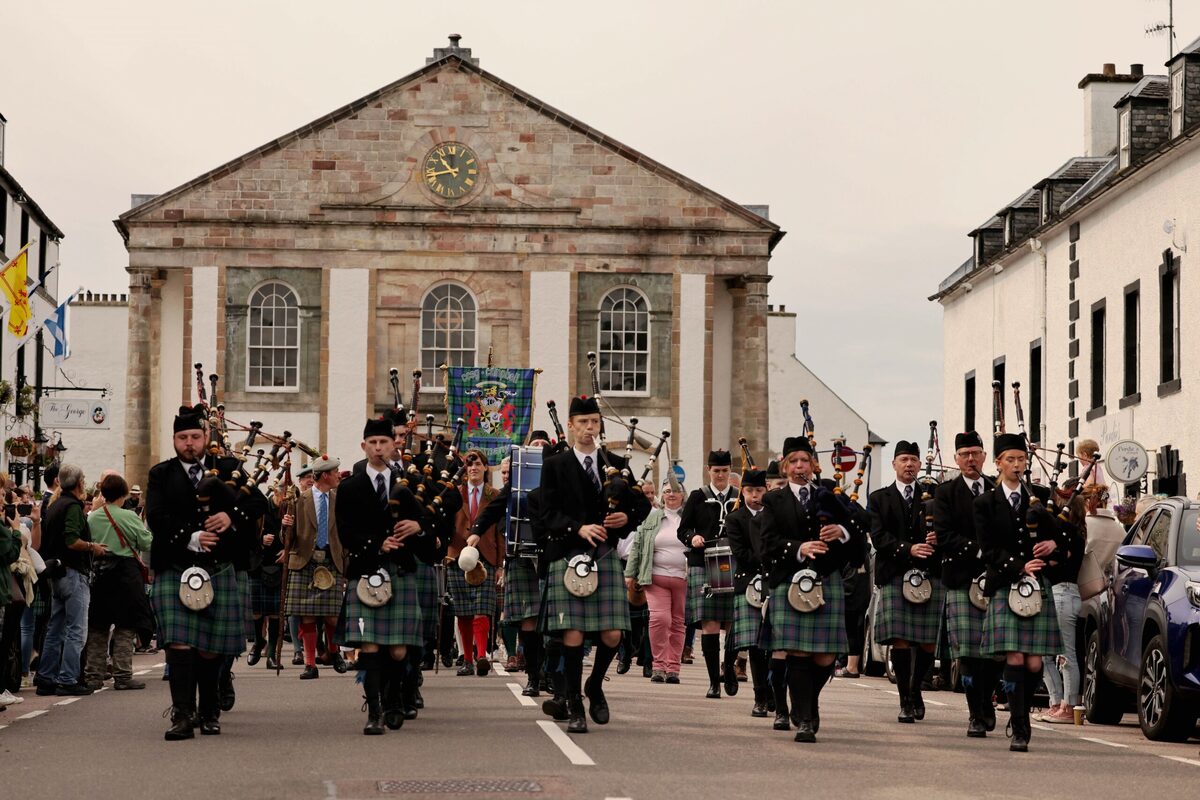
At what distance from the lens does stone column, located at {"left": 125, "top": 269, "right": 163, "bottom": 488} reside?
50312 mm

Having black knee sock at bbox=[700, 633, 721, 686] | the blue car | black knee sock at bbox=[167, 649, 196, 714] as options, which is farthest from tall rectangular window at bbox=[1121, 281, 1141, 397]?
black knee sock at bbox=[167, 649, 196, 714]

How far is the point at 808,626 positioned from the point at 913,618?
7.26 ft

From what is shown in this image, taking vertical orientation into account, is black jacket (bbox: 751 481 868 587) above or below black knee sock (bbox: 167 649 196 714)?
above

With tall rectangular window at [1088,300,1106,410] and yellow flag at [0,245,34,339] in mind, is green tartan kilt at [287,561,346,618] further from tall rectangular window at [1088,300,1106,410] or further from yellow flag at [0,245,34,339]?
tall rectangular window at [1088,300,1106,410]

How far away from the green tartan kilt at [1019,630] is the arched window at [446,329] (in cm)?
3823

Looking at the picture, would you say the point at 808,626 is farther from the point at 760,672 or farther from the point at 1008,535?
the point at 760,672

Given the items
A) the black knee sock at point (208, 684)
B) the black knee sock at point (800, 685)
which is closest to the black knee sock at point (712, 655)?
the black knee sock at point (800, 685)

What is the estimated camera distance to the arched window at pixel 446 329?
51.2 meters

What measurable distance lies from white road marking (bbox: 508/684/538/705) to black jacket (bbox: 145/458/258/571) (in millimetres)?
3296

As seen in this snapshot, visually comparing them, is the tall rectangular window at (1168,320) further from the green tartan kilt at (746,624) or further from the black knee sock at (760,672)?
the black knee sock at (760,672)

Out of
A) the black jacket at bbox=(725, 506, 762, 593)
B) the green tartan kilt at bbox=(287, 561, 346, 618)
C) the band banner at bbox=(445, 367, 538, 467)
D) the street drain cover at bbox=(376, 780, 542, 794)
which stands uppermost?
the band banner at bbox=(445, 367, 538, 467)

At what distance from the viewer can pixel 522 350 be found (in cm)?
5100

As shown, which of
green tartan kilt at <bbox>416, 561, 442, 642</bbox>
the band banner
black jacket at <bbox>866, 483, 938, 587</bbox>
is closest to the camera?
green tartan kilt at <bbox>416, 561, 442, 642</bbox>

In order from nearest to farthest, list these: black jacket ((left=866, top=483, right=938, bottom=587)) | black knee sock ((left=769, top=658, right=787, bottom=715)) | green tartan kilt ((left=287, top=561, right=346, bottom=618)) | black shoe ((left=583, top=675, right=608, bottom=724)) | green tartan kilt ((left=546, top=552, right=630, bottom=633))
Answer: green tartan kilt ((left=546, top=552, right=630, bottom=633)), black shoe ((left=583, top=675, right=608, bottom=724)), black knee sock ((left=769, top=658, right=787, bottom=715)), black jacket ((left=866, top=483, right=938, bottom=587)), green tartan kilt ((left=287, top=561, right=346, bottom=618))
